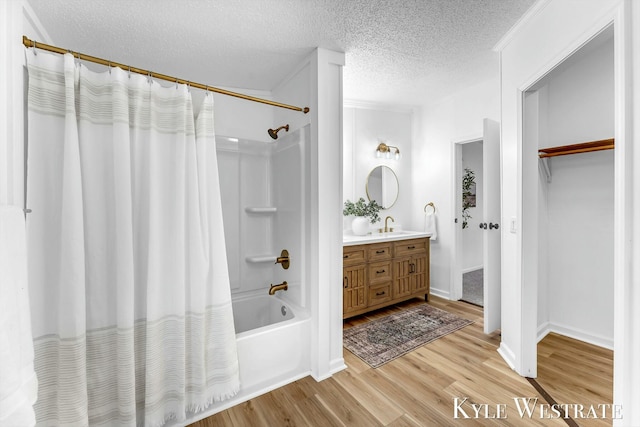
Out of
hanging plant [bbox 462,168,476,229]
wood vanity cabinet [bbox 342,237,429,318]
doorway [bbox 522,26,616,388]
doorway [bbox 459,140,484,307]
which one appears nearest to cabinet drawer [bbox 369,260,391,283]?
wood vanity cabinet [bbox 342,237,429,318]

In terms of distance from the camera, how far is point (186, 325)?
161 cm

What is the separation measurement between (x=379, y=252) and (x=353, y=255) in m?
0.37

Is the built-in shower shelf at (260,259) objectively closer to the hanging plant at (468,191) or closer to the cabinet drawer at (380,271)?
the cabinet drawer at (380,271)

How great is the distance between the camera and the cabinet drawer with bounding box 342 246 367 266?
9.10ft

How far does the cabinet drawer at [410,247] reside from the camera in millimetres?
3193

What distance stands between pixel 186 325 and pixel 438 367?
1.84 meters

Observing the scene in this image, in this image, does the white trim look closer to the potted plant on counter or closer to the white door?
the white door

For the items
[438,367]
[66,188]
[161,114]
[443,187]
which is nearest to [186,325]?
[66,188]

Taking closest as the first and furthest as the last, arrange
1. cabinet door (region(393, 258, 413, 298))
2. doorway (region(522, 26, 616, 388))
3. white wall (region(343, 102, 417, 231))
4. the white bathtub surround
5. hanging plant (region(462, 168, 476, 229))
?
the white bathtub surround → doorway (region(522, 26, 616, 388)) → cabinet door (region(393, 258, 413, 298)) → white wall (region(343, 102, 417, 231)) → hanging plant (region(462, 168, 476, 229))

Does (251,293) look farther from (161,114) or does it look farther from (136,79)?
(136,79)

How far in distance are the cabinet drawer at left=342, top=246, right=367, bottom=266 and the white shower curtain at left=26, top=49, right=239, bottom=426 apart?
1361mm

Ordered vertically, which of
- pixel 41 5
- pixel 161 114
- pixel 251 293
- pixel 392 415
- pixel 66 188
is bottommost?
pixel 392 415

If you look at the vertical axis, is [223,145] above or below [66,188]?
above

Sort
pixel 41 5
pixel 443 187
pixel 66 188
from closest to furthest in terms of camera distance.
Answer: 1. pixel 66 188
2. pixel 41 5
3. pixel 443 187
